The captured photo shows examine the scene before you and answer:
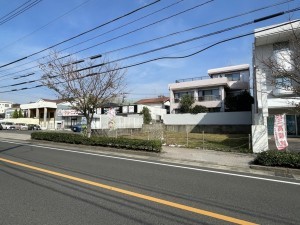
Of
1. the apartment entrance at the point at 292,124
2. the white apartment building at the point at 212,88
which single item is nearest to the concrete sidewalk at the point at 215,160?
the apartment entrance at the point at 292,124

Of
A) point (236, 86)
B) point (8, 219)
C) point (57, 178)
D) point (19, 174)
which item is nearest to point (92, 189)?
point (57, 178)

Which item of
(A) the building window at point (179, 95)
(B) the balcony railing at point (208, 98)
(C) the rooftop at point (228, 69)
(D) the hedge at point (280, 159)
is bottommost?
(D) the hedge at point (280, 159)

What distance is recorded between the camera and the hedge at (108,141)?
14.4 metres

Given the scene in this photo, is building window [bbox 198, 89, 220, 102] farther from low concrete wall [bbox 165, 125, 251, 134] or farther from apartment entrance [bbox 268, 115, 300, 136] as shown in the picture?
apartment entrance [bbox 268, 115, 300, 136]

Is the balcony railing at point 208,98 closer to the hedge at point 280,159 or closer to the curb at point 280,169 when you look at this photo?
the hedge at point 280,159

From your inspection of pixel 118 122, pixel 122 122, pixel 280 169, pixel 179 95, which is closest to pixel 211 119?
pixel 179 95

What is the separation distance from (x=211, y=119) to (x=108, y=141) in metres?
22.5

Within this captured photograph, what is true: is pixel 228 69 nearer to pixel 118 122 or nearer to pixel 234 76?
pixel 234 76

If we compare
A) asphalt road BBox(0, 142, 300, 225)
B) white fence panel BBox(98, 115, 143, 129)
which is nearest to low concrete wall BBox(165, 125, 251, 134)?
white fence panel BBox(98, 115, 143, 129)

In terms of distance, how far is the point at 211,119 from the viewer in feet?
120

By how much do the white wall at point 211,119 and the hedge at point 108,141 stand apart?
843 inches

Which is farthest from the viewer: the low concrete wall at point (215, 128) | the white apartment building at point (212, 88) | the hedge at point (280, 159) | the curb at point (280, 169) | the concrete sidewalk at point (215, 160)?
the white apartment building at point (212, 88)

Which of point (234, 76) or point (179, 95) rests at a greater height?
point (234, 76)

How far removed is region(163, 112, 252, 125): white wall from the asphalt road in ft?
85.8
